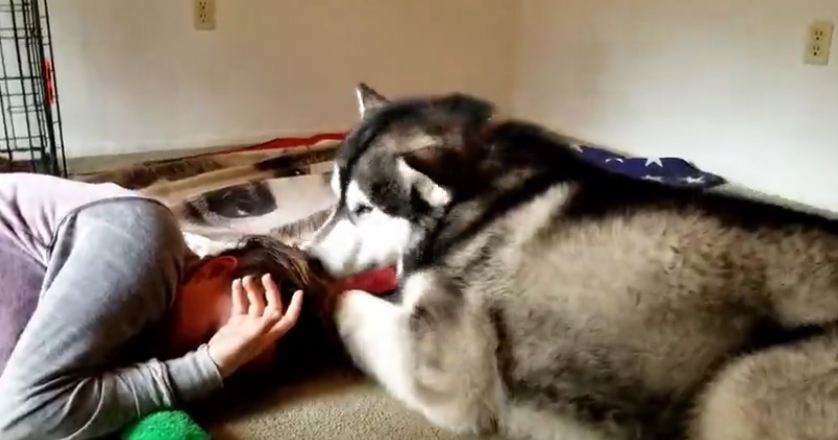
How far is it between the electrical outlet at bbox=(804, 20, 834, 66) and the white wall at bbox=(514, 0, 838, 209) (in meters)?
0.02

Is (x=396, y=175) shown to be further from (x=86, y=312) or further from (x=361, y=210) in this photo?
(x=86, y=312)

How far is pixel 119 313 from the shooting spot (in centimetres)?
120

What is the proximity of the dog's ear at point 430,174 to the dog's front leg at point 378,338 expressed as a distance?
18cm

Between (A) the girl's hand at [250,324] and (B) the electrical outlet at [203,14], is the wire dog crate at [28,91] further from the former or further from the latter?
(A) the girl's hand at [250,324]

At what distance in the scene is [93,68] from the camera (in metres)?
2.72

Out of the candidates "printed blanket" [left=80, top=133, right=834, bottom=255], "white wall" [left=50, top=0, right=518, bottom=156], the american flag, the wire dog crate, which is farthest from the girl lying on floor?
"white wall" [left=50, top=0, right=518, bottom=156]

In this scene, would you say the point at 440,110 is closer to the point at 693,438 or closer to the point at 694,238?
the point at 694,238

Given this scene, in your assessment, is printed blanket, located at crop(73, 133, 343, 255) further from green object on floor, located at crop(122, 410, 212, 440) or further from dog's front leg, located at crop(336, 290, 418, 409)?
green object on floor, located at crop(122, 410, 212, 440)

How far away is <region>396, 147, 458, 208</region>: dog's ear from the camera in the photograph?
4.45 feet

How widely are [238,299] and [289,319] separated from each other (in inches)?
3.4

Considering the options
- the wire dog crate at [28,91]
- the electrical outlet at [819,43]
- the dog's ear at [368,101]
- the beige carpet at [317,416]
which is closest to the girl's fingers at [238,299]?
the beige carpet at [317,416]

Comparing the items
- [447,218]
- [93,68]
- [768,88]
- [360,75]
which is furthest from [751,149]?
[93,68]

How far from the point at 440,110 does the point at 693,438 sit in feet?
2.14

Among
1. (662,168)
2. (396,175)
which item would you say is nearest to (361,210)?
(396,175)
